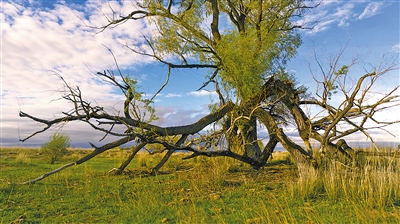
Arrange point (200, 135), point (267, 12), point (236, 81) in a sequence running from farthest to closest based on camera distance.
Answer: point (267, 12)
point (200, 135)
point (236, 81)

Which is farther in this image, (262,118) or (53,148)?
(53,148)

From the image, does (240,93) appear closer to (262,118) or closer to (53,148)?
(262,118)

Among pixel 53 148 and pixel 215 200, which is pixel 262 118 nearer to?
pixel 215 200

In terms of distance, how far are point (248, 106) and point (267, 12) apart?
14.7 feet

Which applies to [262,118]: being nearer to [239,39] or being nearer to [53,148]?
[239,39]

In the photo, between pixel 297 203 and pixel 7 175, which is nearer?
pixel 297 203

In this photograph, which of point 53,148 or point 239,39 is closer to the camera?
point 239,39

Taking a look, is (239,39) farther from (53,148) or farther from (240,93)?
(53,148)

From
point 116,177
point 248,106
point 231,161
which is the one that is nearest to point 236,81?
point 248,106

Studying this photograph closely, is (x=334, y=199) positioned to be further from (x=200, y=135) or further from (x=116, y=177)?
(x=116, y=177)

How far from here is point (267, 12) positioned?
13961mm

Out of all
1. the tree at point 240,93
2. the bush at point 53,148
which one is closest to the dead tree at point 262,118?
the tree at point 240,93

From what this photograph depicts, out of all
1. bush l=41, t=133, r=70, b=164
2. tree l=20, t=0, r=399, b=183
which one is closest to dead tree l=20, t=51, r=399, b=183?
tree l=20, t=0, r=399, b=183

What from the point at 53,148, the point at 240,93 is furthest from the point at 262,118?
the point at 53,148
